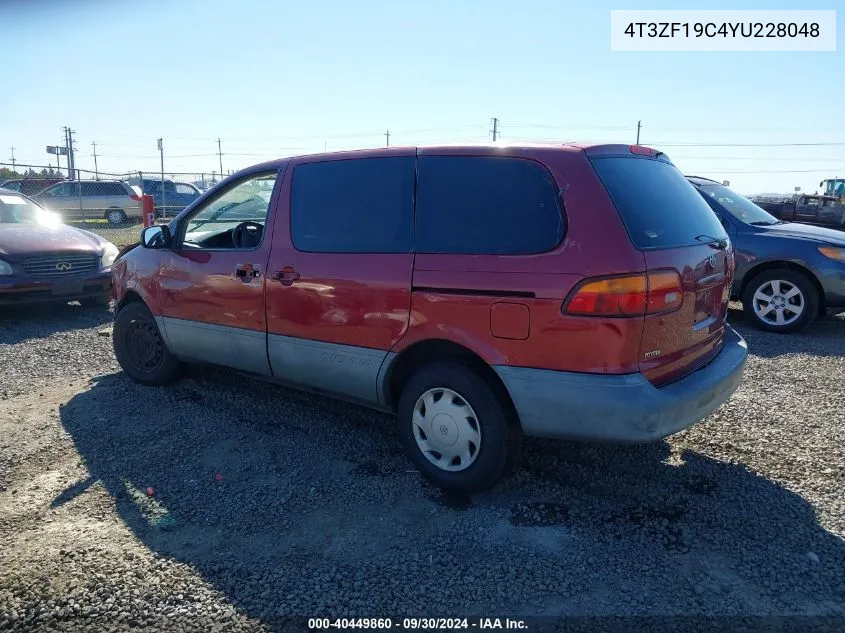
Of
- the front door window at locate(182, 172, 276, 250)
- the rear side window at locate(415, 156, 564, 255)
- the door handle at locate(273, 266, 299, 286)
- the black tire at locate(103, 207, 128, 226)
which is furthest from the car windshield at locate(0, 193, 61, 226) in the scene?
the black tire at locate(103, 207, 128, 226)

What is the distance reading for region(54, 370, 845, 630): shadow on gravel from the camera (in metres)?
2.61

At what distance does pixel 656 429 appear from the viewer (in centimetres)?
293

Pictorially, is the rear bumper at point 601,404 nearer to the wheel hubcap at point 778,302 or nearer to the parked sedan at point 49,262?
the wheel hubcap at point 778,302

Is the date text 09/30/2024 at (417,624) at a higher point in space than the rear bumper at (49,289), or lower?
lower

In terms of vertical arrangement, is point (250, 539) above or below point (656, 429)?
below

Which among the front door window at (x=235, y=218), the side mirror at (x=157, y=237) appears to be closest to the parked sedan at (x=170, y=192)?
the side mirror at (x=157, y=237)

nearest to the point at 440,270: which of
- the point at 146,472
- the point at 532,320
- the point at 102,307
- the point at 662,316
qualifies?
the point at 532,320

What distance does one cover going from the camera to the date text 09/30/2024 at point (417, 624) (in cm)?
244

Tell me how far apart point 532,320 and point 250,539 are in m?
1.71

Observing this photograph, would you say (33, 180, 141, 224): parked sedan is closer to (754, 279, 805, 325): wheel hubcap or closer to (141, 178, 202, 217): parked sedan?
(141, 178, 202, 217): parked sedan

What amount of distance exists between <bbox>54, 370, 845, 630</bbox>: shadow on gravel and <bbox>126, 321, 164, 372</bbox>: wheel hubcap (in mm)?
829

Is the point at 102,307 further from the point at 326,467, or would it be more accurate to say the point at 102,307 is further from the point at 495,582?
the point at 495,582

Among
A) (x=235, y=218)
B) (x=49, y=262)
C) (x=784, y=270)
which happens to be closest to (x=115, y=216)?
(x=49, y=262)

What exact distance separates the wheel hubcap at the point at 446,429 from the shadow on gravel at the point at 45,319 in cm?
533
